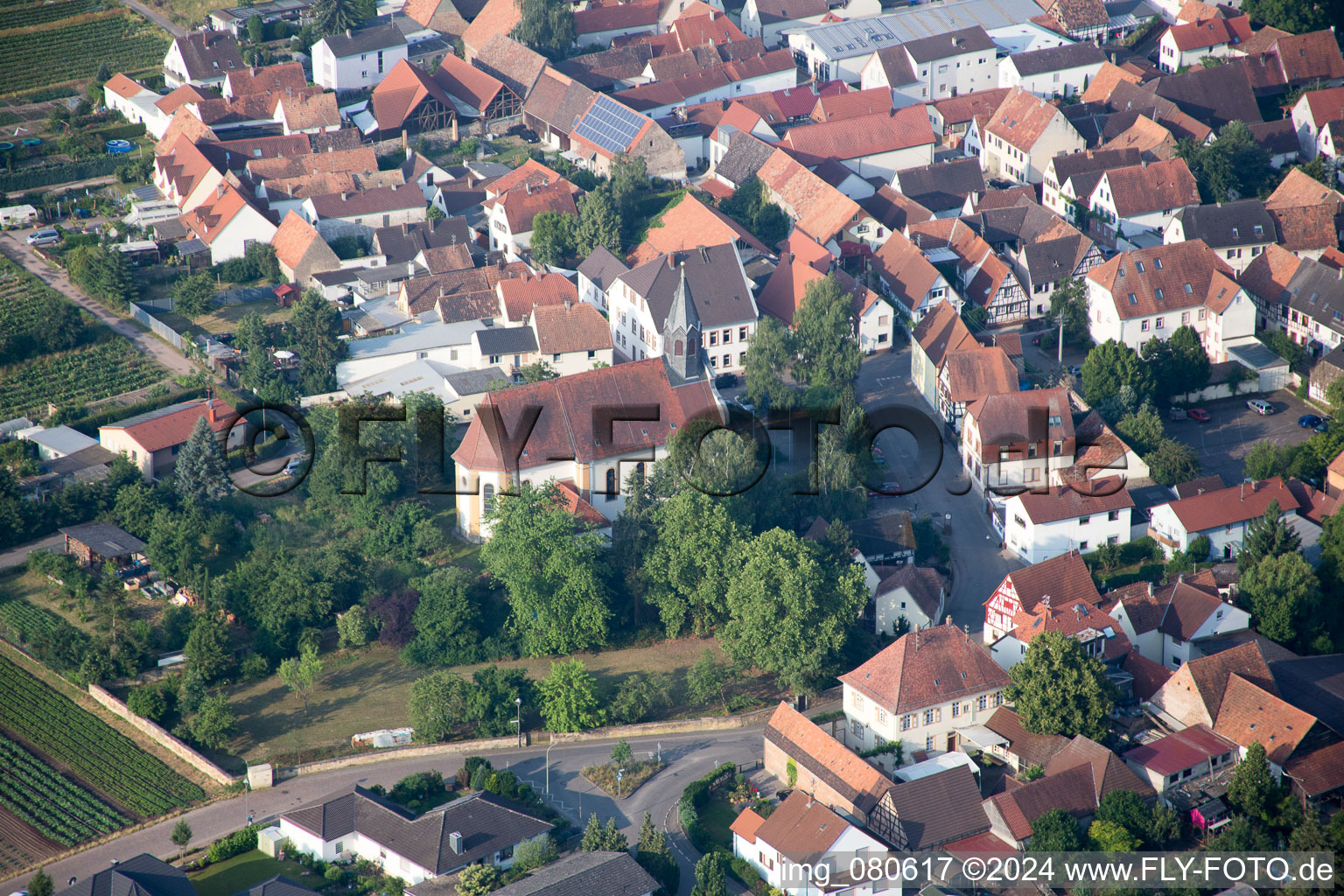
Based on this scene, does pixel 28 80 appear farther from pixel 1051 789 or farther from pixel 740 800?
pixel 1051 789

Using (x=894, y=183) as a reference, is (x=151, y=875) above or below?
below

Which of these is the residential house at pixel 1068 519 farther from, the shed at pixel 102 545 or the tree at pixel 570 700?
the shed at pixel 102 545

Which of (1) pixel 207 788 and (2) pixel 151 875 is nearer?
(2) pixel 151 875

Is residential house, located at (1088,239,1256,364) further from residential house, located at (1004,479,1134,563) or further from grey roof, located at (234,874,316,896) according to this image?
grey roof, located at (234,874,316,896)

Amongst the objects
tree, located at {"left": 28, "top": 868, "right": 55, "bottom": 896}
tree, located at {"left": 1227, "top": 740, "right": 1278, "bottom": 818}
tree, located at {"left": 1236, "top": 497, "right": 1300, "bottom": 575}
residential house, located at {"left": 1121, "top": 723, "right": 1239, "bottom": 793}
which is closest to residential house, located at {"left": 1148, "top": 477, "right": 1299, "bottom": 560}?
tree, located at {"left": 1236, "top": 497, "right": 1300, "bottom": 575}

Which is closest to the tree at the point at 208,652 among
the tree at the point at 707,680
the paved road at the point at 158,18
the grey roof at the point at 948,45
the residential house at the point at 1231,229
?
the tree at the point at 707,680

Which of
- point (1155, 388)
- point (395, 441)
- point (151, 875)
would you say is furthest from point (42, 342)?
point (1155, 388)
